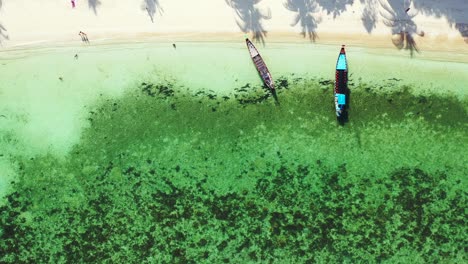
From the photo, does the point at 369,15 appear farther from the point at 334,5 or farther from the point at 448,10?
the point at 448,10

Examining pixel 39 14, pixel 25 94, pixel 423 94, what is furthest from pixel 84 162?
pixel 423 94

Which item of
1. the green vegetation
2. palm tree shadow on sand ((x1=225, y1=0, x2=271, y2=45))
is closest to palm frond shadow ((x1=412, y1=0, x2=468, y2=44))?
the green vegetation

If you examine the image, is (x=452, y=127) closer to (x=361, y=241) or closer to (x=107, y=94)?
(x=361, y=241)

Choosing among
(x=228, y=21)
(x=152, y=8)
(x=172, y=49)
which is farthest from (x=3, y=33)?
(x=228, y=21)

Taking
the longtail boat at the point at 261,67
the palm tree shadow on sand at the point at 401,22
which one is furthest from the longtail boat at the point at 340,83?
the longtail boat at the point at 261,67

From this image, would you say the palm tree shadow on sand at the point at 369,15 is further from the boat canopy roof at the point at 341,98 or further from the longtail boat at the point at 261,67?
the longtail boat at the point at 261,67

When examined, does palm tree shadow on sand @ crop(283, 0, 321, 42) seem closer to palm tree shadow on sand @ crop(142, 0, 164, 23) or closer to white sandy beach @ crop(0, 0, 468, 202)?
white sandy beach @ crop(0, 0, 468, 202)
